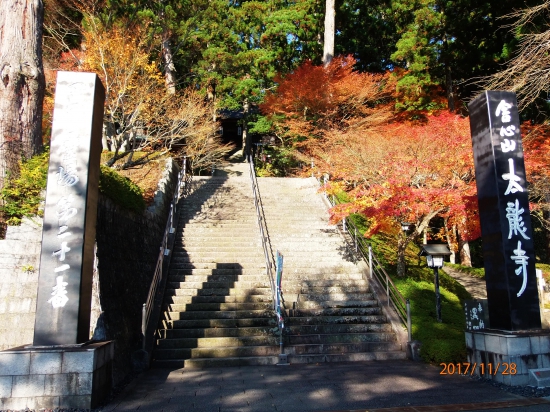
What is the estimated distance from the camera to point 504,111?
6785 mm

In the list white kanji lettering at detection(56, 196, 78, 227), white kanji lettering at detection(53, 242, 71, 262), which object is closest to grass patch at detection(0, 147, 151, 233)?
white kanji lettering at detection(56, 196, 78, 227)

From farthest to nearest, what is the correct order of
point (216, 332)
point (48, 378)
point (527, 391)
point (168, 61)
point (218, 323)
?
point (168, 61), point (218, 323), point (216, 332), point (527, 391), point (48, 378)

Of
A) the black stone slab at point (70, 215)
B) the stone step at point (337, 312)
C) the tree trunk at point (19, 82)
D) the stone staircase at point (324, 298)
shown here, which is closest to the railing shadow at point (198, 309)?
the stone staircase at point (324, 298)

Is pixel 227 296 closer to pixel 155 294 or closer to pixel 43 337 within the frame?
pixel 155 294

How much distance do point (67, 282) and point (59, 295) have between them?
0.67 feet

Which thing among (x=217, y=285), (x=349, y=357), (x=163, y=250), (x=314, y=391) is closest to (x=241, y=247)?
(x=217, y=285)

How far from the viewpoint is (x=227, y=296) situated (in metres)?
9.92

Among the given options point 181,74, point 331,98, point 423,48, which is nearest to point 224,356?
point 331,98

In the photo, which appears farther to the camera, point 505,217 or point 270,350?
point 270,350

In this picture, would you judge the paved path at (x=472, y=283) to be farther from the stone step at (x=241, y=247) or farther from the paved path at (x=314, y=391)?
the paved path at (x=314, y=391)

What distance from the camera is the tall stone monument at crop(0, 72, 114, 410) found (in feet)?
16.6

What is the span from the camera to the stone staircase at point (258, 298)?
8.30 meters

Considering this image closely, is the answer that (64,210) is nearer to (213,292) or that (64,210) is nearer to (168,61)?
(213,292)
